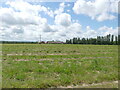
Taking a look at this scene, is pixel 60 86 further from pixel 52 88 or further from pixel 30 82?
pixel 30 82

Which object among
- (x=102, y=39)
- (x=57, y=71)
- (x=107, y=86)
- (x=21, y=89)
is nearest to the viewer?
(x=21, y=89)

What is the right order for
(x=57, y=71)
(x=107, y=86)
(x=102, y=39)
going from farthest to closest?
(x=102, y=39), (x=57, y=71), (x=107, y=86)

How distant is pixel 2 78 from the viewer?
543 centimetres

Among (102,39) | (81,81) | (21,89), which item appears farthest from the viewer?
(102,39)

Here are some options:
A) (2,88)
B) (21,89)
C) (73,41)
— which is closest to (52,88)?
(21,89)

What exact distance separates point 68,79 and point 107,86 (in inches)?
69.5

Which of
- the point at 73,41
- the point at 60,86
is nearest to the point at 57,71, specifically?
the point at 60,86

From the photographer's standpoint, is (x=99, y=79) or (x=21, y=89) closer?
(x=21, y=89)

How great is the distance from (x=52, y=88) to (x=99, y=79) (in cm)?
250

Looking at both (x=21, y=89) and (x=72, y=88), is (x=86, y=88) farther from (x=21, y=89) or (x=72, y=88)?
(x=21, y=89)

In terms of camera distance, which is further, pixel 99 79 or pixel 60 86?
pixel 99 79

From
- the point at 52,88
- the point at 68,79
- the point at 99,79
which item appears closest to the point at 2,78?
the point at 52,88

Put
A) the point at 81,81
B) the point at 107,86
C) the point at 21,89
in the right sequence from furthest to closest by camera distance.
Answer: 1. the point at 81,81
2. the point at 107,86
3. the point at 21,89

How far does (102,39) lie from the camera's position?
371 ft
